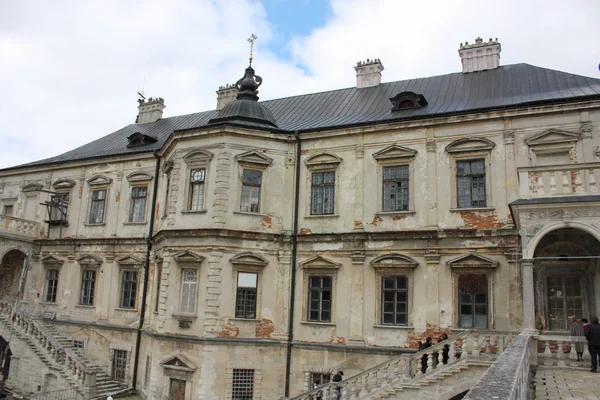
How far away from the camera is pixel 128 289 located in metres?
22.3

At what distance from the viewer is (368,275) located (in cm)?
1773

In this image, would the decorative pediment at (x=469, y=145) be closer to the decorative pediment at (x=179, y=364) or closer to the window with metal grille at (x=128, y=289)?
the decorative pediment at (x=179, y=364)

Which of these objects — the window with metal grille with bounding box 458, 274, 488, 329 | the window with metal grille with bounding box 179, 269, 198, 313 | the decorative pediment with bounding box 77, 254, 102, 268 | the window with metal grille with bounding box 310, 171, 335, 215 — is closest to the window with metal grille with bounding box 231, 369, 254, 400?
the window with metal grille with bounding box 179, 269, 198, 313

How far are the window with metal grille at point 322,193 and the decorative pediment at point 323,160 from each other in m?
0.38

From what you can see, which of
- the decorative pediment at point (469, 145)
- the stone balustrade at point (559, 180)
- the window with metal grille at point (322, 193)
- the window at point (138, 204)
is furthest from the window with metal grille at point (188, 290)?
the stone balustrade at point (559, 180)

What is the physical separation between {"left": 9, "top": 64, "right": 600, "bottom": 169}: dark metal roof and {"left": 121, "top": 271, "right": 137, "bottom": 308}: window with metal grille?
5422mm

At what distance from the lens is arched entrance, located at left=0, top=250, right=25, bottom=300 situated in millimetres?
25875

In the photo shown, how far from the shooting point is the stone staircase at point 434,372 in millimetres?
12938

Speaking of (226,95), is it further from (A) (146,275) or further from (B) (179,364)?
Answer: (B) (179,364)

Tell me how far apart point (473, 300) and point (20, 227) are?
20.4 m

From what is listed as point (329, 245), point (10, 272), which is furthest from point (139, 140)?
point (329, 245)

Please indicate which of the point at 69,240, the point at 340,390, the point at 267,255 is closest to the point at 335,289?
the point at 267,255

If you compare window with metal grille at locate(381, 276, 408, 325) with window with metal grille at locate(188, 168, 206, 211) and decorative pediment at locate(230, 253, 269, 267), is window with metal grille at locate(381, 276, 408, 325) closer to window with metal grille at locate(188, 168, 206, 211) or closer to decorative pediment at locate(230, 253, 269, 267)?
decorative pediment at locate(230, 253, 269, 267)

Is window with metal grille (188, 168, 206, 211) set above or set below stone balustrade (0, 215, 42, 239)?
above
